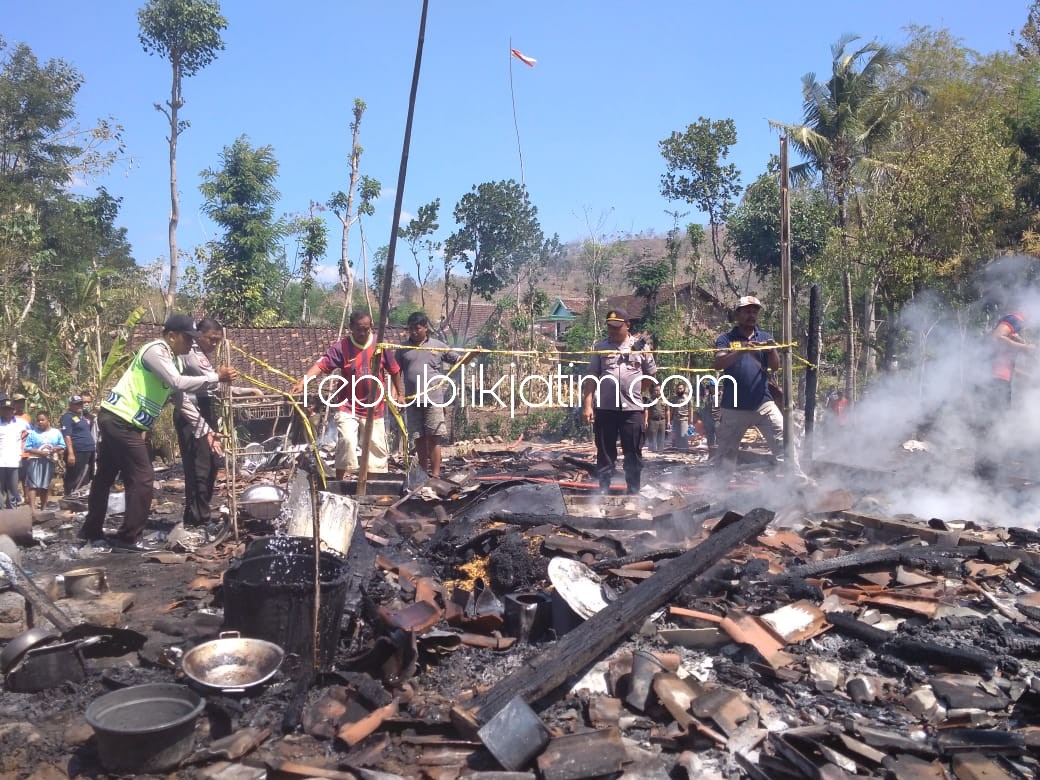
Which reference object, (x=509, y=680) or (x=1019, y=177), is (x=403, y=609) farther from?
(x=1019, y=177)

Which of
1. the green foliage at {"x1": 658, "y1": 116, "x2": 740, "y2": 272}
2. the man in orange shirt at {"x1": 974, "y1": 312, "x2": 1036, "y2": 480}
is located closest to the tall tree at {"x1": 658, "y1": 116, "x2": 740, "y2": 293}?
the green foliage at {"x1": 658, "y1": 116, "x2": 740, "y2": 272}

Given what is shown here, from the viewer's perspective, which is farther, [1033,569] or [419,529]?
[419,529]

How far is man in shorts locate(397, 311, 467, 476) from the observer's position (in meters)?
8.70

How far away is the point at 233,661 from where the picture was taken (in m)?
3.92

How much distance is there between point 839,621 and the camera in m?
4.55

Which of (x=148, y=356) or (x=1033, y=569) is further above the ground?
(x=148, y=356)

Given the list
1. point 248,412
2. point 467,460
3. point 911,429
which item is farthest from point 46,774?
point 248,412

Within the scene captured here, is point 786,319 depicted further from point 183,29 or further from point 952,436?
point 183,29

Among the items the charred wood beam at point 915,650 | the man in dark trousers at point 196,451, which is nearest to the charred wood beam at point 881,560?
the charred wood beam at point 915,650

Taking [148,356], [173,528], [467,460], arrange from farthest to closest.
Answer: [467,460]
[173,528]
[148,356]

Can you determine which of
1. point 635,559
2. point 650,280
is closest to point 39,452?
point 635,559

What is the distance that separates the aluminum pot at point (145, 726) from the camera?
3.17 metres

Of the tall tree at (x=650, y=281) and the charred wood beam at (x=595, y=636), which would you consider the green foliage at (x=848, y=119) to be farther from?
the charred wood beam at (x=595, y=636)

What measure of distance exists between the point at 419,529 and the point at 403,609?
2.17 meters
